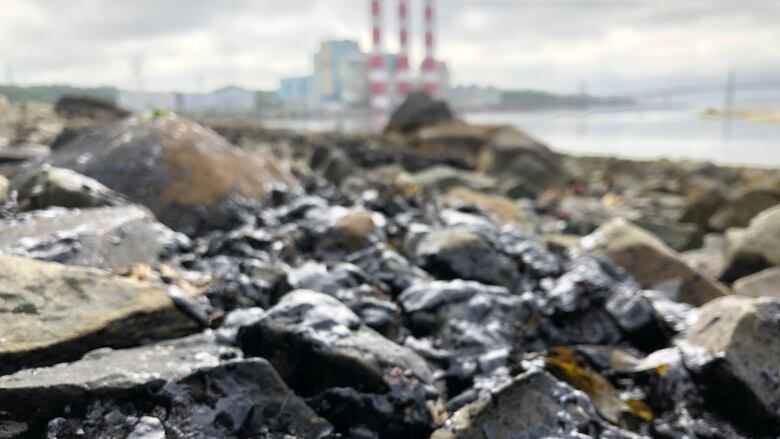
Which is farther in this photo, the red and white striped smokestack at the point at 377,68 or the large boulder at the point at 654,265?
the red and white striped smokestack at the point at 377,68

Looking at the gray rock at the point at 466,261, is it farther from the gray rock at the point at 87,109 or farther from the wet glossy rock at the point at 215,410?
the gray rock at the point at 87,109

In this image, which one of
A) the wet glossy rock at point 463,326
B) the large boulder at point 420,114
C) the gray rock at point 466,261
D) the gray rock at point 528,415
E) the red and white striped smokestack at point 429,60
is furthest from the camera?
the red and white striped smokestack at point 429,60

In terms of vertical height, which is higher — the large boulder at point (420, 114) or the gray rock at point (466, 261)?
the large boulder at point (420, 114)

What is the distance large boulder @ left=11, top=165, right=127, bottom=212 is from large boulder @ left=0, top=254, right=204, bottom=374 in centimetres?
148

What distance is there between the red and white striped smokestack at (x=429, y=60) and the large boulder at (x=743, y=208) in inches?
1895

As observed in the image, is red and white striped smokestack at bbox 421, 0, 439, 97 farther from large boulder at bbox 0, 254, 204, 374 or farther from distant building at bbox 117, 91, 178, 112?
large boulder at bbox 0, 254, 204, 374

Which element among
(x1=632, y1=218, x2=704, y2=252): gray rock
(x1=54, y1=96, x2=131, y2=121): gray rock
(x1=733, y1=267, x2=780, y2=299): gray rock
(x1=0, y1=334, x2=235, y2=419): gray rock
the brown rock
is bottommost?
(x1=632, y1=218, x2=704, y2=252): gray rock

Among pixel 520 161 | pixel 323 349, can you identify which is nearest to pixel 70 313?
pixel 323 349

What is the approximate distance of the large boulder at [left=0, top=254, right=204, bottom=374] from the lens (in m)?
2.22

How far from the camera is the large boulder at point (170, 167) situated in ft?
16.1

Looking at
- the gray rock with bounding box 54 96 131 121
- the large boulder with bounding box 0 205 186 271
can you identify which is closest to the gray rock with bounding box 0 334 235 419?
the large boulder with bounding box 0 205 186 271

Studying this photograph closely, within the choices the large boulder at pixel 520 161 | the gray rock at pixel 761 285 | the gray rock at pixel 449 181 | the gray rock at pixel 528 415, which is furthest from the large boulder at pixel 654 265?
the large boulder at pixel 520 161

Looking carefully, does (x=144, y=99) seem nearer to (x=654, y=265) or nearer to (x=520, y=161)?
(x=520, y=161)

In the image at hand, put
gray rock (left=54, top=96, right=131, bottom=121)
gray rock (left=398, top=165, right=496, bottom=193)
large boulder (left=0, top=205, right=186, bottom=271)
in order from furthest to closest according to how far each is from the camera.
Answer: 1. gray rock (left=54, top=96, right=131, bottom=121)
2. gray rock (left=398, top=165, right=496, bottom=193)
3. large boulder (left=0, top=205, right=186, bottom=271)
